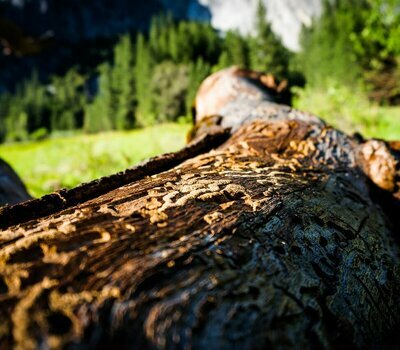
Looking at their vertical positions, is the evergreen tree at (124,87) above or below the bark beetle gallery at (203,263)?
below

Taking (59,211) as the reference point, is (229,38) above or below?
above

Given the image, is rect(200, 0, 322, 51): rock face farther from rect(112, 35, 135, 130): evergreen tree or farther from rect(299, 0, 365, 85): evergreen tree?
rect(112, 35, 135, 130): evergreen tree

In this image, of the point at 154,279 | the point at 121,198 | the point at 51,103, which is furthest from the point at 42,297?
the point at 51,103

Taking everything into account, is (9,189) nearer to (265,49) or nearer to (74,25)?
(265,49)

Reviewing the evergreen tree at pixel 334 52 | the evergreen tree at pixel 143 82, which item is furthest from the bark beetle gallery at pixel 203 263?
the evergreen tree at pixel 143 82

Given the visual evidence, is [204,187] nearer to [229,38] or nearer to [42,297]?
[42,297]

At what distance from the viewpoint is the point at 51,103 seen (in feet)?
225

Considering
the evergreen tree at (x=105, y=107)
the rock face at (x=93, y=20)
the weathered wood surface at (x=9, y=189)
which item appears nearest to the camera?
the weathered wood surface at (x=9, y=189)

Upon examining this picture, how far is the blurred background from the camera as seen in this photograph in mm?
7591

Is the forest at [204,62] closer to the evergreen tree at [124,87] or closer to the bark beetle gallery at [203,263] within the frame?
the evergreen tree at [124,87]

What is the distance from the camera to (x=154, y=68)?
142 ft

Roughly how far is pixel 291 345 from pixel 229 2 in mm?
107149

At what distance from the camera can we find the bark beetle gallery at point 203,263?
0.65 meters

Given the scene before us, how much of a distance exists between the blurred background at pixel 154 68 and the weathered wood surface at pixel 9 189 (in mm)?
2065
